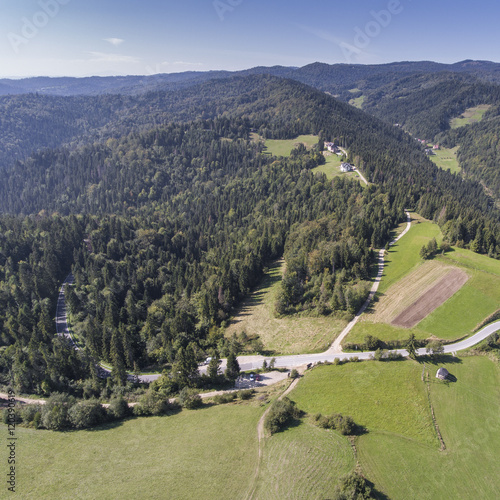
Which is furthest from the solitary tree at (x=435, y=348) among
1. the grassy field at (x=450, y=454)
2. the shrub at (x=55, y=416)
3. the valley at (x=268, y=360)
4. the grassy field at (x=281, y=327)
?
the shrub at (x=55, y=416)

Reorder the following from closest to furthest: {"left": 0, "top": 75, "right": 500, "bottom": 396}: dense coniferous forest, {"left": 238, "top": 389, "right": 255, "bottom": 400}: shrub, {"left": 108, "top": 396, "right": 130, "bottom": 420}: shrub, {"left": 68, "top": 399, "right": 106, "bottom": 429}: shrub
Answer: {"left": 68, "top": 399, "right": 106, "bottom": 429}: shrub, {"left": 108, "top": 396, "right": 130, "bottom": 420}: shrub, {"left": 238, "top": 389, "right": 255, "bottom": 400}: shrub, {"left": 0, "top": 75, "right": 500, "bottom": 396}: dense coniferous forest

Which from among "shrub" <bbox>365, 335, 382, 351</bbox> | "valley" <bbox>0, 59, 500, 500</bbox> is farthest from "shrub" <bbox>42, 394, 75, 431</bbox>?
"shrub" <bbox>365, 335, 382, 351</bbox>

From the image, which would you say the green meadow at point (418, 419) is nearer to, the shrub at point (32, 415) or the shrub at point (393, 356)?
the shrub at point (393, 356)

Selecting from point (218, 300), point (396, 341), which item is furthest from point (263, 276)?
point (396, 341)

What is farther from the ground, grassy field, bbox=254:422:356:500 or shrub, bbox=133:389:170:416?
grassy field, bbox=254:422:356:500

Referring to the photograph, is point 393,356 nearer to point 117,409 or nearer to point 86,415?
point 117,409

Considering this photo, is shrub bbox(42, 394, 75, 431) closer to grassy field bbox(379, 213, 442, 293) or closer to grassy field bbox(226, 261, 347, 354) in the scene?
grassy field bbox(226, 261, 347, 354)
